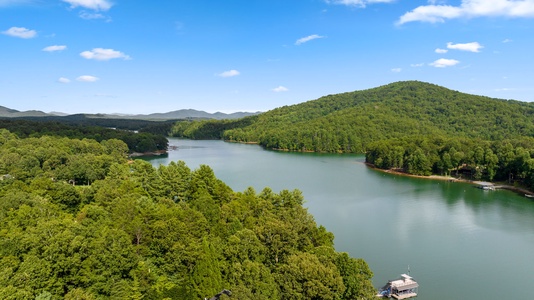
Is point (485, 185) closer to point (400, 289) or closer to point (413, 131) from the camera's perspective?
point (400, 289)

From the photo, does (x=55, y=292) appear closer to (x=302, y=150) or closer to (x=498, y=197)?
(x=498, y=197)

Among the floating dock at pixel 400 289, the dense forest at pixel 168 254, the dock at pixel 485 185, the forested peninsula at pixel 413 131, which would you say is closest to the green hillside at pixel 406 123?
the forested peninsula at pixel 413 131

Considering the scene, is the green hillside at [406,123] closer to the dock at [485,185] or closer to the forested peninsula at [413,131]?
the forested peninsula at [413,131]

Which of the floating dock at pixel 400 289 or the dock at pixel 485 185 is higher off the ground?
the dock at pixel 485 185

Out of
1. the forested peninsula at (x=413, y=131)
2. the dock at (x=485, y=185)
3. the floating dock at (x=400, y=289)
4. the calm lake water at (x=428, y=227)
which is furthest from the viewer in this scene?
the forested peninsula at (x=413, y=131)

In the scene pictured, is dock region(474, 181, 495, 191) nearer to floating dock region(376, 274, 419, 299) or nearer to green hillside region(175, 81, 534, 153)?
floating dock region(376, 274, 419, 299)

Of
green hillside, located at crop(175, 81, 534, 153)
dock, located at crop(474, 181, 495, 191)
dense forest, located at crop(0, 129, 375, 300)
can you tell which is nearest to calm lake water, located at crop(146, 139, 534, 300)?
dock, located at crop(474, 181, 495, 191)

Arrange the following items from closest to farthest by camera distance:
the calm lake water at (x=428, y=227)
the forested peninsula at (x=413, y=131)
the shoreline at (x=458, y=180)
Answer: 1. the calm lake water at (x=428, y=227)
2. the shoreline at (x=458, y=180)
3. the forested peninsula at (x=413, y=131)

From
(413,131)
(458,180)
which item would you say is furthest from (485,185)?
(413,131)
